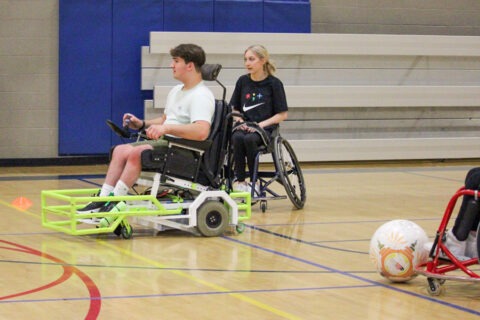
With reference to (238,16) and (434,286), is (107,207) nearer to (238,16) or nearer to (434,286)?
(434,286)

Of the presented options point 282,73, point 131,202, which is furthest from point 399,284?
point 282,73

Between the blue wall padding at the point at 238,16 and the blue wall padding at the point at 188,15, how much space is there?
0.10 metres

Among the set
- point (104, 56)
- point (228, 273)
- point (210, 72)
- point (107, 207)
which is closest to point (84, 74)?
point (104, 56)

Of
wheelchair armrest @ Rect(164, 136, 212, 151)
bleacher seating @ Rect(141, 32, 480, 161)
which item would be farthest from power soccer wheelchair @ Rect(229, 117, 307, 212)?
Answer: bleacher seating @ Rect(141, 32, 480, 161)

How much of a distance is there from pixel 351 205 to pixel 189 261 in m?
2.60

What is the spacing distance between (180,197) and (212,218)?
0.90 ft

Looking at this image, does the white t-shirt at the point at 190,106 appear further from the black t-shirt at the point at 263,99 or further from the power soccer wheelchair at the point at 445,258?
the power soccer wheelchair at the point at 445,258

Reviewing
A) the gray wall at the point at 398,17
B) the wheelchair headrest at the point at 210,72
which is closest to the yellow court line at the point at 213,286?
the wheelchair headrest at the point at 210,72

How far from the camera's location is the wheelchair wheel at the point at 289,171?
667 cm

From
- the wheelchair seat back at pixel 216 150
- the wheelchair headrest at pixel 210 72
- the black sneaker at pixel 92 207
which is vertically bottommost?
the black sneaker at pixel 92 207

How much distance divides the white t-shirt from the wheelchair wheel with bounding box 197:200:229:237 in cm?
51

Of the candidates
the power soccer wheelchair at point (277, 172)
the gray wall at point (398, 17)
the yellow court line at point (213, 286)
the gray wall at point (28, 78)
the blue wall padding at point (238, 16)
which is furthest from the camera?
the gray wall at point (398, 17)

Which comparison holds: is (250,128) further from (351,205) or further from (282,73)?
(282,73)

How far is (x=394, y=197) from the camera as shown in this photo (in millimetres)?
7617
